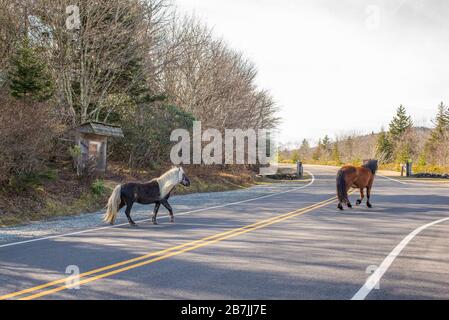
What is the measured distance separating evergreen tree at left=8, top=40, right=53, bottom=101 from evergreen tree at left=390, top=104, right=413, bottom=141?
83.2 m

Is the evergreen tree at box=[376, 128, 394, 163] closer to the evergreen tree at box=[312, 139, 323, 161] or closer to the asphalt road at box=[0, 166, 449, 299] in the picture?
the evergreen tree at box=[312, 139, 323, 161]

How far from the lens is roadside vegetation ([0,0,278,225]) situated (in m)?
Result: 14.0

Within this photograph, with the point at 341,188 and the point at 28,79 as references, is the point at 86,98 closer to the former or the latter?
the point at 28,79

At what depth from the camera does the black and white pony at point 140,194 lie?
1152 centimetres

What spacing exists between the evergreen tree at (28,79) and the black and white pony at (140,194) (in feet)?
20.3

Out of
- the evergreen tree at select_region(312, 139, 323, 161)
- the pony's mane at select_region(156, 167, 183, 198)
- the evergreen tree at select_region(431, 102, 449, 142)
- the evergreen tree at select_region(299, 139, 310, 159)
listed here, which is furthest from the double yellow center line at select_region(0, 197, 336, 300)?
the evergreen tree at select_region(299, 139, 310, 159)

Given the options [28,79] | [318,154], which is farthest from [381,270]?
[318,154]

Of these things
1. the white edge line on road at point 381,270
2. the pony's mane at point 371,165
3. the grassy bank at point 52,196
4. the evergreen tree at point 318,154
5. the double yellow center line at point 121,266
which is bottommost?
the double yellow center line at point 121,266

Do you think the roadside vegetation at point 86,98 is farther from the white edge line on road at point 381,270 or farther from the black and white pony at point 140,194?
the white edge line on road at point 381,270

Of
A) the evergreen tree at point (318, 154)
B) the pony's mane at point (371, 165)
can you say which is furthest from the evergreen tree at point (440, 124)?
the pony's mane at point (371, 165)

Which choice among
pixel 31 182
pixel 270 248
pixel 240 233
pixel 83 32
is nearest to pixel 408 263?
pixel 270 248

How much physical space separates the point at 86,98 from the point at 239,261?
15.9 metres

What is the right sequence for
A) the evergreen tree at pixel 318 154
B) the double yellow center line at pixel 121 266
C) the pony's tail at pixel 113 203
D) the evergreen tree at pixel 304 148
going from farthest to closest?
1. the evergreen tree at pixel 304 148
2. the evergreen tree at pixel 318 154
3. the pony's tail at pixel 113 203
4. the double yellow center line at pixel 121 266

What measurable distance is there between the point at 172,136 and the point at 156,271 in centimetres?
2030
